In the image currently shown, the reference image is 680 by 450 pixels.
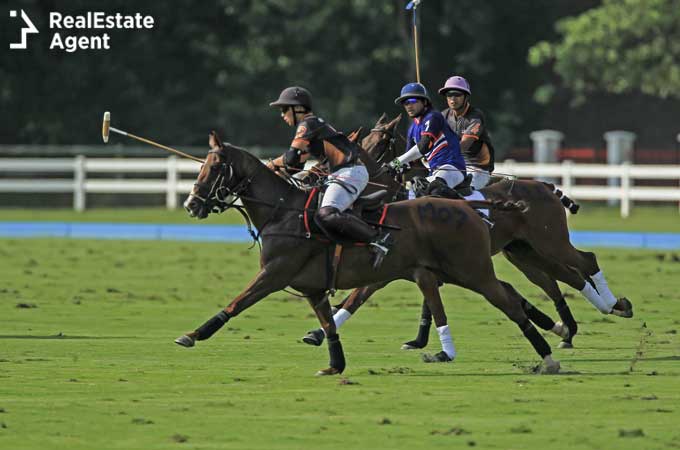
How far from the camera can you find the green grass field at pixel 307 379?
8.88 m

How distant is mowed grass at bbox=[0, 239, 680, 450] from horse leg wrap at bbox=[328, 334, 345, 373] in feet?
0.31

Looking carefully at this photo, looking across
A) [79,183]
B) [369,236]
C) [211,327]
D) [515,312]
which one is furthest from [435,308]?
[79,183]

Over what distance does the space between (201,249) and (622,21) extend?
56.1 ft

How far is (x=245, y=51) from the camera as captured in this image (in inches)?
1671

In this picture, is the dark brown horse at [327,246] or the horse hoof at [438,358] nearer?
the dark brown horse at [327,246]

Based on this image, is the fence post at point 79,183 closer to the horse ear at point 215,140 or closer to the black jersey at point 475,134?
the black jersey at point 475,134

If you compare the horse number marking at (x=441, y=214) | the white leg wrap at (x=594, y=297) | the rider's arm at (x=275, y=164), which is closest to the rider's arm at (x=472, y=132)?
the white leg wrap at (x=594, y=297)

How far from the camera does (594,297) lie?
14023 mm

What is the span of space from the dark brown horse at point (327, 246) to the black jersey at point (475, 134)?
7.43ft

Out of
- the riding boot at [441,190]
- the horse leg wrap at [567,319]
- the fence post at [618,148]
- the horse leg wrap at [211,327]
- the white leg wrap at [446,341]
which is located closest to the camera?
the horse leg wrap at [211,327]

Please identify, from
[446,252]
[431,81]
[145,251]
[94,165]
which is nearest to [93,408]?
[446,252]

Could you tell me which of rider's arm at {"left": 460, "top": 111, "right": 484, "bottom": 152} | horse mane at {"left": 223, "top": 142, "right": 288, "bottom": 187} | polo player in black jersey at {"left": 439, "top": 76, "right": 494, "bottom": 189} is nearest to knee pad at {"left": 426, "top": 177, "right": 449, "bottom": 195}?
polo player in black jersey at {"left": 439, "top": 76, "right": 494, "bottom": 189}

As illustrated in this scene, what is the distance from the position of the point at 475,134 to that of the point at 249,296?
133 inches

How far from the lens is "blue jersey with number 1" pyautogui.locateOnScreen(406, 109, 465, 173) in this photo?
13.2 metres
